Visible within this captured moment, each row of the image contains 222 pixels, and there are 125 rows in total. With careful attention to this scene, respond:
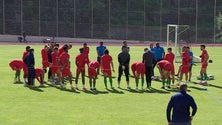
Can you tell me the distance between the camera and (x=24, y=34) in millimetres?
66312

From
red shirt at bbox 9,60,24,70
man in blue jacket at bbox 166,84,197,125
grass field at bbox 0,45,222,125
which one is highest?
red shirt at bbox 9,60,24,70

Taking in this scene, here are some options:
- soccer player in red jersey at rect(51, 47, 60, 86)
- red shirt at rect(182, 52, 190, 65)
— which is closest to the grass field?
soccer player in red jersey at rect(51, 47, 60, 86)

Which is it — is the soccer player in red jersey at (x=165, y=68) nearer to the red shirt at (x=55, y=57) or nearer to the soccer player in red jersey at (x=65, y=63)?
the soccer player in red jersey at (x=65, y=63)

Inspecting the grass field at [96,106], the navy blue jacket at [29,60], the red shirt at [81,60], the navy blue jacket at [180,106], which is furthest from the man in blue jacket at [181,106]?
the navy blue jacket at [29,60]

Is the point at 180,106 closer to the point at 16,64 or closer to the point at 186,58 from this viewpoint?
the point at 186,58

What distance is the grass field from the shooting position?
13.8 m

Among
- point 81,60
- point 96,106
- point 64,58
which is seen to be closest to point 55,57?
point 64,58

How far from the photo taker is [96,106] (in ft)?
52.3

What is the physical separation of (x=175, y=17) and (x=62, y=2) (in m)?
20.0

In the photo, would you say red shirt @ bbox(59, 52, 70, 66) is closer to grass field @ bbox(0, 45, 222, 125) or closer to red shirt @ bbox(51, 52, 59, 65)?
red shirt @ bbox(51, 52, 59, 65)

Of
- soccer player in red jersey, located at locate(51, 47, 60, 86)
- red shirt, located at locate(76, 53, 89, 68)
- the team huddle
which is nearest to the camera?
red shirt, located at locate(76, 53, 89, 68)

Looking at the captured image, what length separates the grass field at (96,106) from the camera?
45.1ft

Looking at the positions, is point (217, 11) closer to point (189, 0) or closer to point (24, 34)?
point (189, 0)

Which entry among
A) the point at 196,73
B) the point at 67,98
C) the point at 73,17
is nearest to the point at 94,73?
the point at 67,98
